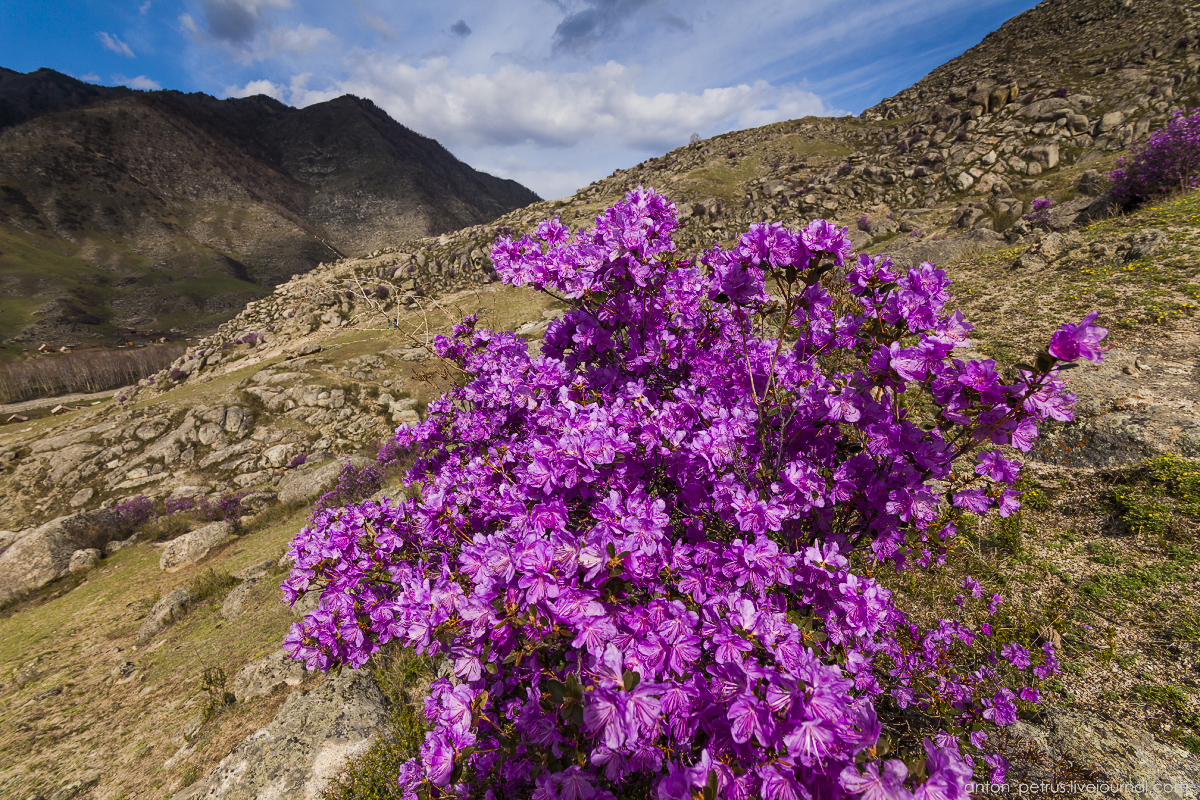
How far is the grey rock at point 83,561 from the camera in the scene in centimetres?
791

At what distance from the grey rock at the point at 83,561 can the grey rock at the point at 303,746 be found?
25.8 feet

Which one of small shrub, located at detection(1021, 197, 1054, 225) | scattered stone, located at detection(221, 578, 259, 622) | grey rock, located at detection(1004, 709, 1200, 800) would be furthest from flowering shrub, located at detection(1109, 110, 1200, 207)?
scattered stone, located at detection(221, 578, 259, 622)

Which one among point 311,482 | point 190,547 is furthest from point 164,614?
point 311,482

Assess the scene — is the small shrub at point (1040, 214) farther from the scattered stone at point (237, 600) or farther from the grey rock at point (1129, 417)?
the scattered stone at point (237, 600)

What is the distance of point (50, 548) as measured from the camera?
25.9 feet

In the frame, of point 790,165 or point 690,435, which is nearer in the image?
point 690,435

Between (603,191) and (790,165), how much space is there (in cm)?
1181

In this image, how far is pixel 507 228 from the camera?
934 inches

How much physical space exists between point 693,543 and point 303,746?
3611 millimetres

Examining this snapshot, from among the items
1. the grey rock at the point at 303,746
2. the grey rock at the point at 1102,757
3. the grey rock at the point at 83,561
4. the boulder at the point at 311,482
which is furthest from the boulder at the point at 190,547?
the grey rock at the point at 1102,757

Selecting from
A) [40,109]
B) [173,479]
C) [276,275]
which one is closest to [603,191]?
[173,479]

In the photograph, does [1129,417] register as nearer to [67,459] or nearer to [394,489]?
[394,489]

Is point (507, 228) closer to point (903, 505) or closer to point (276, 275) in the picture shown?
point (903, 505)

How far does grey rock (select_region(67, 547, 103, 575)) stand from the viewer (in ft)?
25.9
